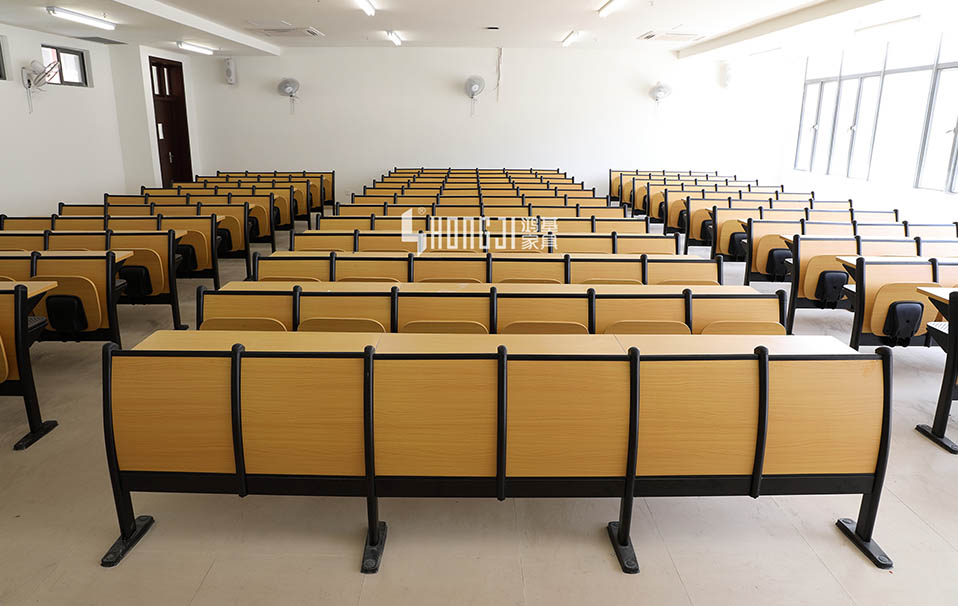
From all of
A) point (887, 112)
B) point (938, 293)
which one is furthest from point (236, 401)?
point (887, 112)

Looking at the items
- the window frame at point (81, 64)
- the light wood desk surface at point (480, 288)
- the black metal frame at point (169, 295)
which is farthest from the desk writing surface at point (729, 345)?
the window frame at point (81, 64)

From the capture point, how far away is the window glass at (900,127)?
9.73m

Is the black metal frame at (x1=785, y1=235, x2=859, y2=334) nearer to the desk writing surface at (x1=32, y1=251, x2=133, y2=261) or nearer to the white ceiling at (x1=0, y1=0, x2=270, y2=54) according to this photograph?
the desk writing surface at (x1=32, y1=251, x2=133, y2=261)

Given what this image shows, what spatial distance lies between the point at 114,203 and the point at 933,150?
1163 cm

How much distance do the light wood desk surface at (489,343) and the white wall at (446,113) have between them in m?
12.1

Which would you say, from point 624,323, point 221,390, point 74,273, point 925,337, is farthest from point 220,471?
point 925,337

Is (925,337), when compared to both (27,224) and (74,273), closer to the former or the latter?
(74,273)

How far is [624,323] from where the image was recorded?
11.1ft

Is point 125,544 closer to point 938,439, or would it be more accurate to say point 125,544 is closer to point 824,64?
point 938,439

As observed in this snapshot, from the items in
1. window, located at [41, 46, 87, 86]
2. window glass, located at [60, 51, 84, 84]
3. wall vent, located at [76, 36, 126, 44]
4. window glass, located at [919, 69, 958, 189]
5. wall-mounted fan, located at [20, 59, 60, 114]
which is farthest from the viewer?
wall vent, located at [76, 36, 126, 44]

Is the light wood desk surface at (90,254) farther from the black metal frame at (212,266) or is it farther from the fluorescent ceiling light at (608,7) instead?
the fluorescent ceiling light at (608,7)

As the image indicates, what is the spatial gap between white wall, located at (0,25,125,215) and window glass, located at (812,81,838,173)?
13.7 meters

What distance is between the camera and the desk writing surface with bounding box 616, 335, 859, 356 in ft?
8.57

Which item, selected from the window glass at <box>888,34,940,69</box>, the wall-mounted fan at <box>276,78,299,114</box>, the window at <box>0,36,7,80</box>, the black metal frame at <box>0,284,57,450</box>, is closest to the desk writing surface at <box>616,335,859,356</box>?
the black metal frame at <box>0,284,57,450</box>
